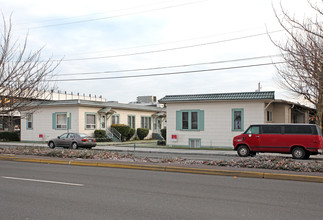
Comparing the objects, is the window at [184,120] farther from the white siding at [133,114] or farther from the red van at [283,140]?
the white siding at [133,114]

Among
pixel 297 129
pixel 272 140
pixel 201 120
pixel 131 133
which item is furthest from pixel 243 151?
pixel 131 133

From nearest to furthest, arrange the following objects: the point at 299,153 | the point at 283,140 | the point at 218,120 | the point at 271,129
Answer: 1. the point at 299,153
2. the point at 283,140
3. the point at 271,129
4. the point at 218,120

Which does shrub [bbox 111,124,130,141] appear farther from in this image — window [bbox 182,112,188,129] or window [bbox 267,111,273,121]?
Result: window [bbox 267,111,273,121]

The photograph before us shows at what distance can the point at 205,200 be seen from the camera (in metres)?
7.97

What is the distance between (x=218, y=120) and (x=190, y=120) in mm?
2362

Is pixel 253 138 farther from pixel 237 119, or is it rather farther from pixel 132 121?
pixel 132 121

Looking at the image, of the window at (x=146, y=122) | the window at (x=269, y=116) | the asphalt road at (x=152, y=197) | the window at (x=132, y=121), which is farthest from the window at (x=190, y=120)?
the window at (x=146, y=122)

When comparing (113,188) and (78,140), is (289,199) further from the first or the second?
(78,140)

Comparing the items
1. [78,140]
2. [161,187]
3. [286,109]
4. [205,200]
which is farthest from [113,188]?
[286,109]

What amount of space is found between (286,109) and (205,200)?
908 inches

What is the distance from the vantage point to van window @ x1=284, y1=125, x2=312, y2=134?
18.7 m

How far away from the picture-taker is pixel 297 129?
1891cm

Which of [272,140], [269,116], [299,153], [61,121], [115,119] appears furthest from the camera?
[115,119]

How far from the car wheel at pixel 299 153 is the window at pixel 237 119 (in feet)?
22.6
